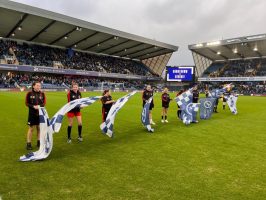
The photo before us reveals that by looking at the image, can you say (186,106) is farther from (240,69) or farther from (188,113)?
(240,69)

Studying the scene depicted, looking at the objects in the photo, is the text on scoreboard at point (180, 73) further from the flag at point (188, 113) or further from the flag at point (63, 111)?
the flag at point (63, 111)

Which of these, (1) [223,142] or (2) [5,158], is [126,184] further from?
(1) [223,142]

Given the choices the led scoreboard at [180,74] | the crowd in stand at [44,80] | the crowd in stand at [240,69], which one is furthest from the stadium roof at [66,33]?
the led scoreboard at [180,74]

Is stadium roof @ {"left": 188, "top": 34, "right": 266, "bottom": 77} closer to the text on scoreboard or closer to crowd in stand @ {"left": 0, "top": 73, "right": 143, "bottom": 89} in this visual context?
crowd in stand @ {"left": 0, "top": 73, "right": 143, "bottom": 89}

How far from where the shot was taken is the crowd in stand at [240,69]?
72625mm

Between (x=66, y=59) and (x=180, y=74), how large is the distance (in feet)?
100

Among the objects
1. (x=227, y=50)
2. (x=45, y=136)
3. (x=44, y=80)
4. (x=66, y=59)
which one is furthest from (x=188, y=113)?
(x=227, y=50)

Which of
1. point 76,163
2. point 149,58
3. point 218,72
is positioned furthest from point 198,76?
point 76,163

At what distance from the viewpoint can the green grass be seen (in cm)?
518

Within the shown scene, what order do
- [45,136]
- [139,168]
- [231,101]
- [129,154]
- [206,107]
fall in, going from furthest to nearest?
[231,101] < [206,107] < [129,154] < [45,136] < [139,168]

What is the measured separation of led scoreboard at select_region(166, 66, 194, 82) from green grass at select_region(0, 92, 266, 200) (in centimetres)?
3329

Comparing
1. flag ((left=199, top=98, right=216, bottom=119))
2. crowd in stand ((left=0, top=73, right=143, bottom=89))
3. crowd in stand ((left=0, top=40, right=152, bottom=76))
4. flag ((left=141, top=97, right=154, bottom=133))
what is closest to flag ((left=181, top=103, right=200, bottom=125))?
flag ((left=199, top=98, right=216, bottom=119))

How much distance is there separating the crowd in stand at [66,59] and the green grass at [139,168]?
158 feet

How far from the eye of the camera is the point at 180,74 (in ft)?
147
